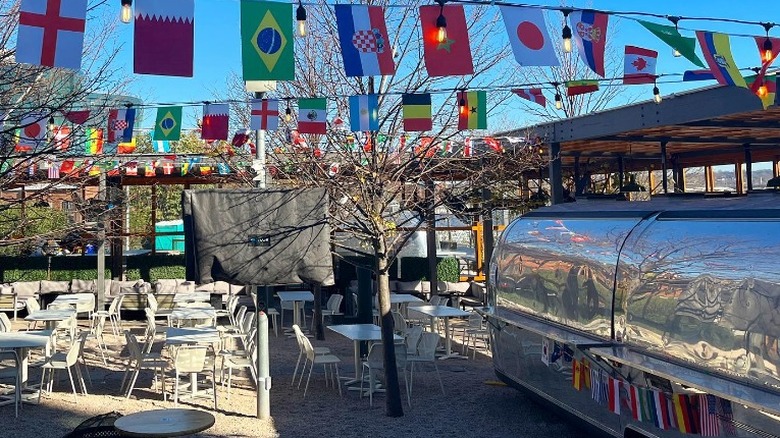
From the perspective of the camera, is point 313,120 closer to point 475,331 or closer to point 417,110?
point 417,110

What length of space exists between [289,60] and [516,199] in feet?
36.4

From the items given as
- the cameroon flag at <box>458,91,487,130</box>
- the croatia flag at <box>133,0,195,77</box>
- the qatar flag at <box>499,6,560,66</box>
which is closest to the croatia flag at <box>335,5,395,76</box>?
the qatar flag at <box>499,6,560,66</box>

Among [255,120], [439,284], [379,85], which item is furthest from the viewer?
[439,284]

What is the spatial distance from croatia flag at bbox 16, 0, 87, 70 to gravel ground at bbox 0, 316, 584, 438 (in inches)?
157

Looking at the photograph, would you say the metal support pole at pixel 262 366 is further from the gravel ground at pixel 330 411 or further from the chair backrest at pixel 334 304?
the chair backrest at pixel 334 304

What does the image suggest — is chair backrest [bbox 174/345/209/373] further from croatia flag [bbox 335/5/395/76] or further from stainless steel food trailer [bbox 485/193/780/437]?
croatia flag [bbox 335/5/395/76]

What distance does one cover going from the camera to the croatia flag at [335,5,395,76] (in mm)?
7172

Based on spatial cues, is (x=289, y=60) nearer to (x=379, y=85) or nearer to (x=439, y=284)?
(x=379, y=85)

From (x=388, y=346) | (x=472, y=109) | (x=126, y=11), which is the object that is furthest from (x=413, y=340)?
(x=126, y=11)

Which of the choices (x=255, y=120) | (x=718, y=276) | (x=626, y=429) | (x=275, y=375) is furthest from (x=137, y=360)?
(x=718, y=276)

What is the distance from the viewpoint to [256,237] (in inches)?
311

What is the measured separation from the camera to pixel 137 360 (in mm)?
9273

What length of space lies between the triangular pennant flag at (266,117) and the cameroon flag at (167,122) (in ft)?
4.08

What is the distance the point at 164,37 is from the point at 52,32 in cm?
81
